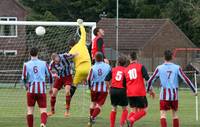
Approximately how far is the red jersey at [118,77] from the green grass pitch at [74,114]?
1556 millimetres

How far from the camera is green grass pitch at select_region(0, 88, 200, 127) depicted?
61.1 ft

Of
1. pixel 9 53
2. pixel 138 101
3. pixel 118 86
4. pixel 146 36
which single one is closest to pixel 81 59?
pixel 118 86

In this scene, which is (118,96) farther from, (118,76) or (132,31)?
(132,31)

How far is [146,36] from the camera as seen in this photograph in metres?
66.5

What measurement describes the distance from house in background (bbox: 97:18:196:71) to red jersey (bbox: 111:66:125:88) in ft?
153

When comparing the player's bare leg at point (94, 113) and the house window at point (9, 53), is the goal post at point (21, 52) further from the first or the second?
the player's bare leg at point (94, 113)

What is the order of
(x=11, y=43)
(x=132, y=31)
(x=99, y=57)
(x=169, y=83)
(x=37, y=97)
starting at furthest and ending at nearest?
(x=132, y=31) → (x=11, y=43) → (x=99, y=57) → (x=37, y=97) → (x=169, y=83)

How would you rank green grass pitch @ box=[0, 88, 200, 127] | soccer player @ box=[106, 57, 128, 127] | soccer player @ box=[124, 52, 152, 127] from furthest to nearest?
1. green grass pitch @ box=[0, 88, 200, 127]
2. soccer player @ box=[106, 57, 128, 127]
3. soccer player @ box=[124, 52, 152, 127]

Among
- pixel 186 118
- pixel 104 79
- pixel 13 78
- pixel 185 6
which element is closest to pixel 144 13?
pixel 185 6

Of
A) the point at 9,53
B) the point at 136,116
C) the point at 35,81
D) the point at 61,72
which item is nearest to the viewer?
the point at 35,81

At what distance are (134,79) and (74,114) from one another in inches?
246

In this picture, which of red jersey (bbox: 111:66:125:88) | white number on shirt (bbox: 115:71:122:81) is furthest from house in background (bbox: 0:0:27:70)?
white number on shirt (bbox: 115:71:122:81)

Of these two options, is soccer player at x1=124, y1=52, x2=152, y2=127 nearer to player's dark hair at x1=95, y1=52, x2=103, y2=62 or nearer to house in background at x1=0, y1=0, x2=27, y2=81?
player's dark hair at x1=95, y1=52, x2=103, y2=62

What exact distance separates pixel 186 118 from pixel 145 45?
42405 millimetres
